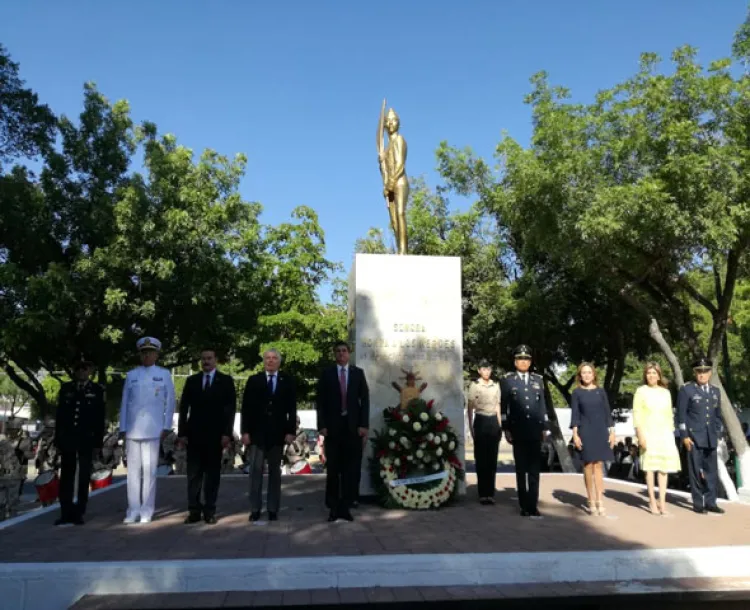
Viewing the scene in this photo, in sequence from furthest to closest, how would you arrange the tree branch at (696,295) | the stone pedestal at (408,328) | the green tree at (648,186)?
1. the tree branch at (696,295)
2. the green tree at (648,186)
3. the stone pedestal at (408,328)

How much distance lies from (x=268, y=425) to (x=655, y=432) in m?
4.35

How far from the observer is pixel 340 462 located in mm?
6898

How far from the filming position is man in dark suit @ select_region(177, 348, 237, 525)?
21.7 feet

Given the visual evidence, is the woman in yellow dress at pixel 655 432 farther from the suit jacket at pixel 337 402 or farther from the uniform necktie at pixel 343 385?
the uniform necktie at pixel 343 385

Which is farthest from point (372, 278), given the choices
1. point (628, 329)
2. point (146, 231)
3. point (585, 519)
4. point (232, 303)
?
point (628, 329)

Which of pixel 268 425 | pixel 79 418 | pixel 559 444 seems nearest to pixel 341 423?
pixel 268 425

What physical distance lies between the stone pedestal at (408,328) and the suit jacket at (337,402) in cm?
125

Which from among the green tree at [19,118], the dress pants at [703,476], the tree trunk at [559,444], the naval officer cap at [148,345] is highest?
the green tree at [19,118]

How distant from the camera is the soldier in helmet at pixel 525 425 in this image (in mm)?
7023

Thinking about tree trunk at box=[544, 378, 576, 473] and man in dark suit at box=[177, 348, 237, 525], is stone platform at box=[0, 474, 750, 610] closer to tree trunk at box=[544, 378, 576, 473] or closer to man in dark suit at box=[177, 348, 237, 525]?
man in dark suit at box=[177, 348, 237, 525]

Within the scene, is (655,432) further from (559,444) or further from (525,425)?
(559,444)

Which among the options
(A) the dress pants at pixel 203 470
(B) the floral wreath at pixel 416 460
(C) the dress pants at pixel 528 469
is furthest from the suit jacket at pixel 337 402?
(C) the dress pants at pixel 528 469

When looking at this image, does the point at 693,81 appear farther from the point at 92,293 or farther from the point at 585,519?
the point at 92,293

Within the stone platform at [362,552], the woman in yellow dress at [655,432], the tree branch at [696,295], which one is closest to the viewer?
the stone platform at [362,552]
